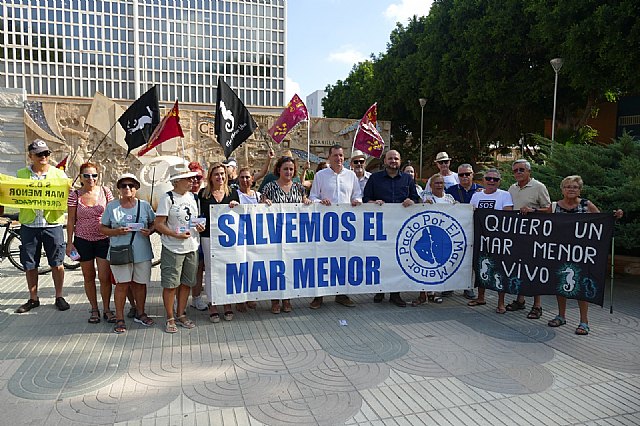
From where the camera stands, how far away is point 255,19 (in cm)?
8806

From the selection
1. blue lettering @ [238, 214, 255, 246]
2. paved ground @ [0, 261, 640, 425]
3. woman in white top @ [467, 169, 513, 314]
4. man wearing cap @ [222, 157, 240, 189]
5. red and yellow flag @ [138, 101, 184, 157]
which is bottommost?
paved ground @ [0, 261, 640, 425]

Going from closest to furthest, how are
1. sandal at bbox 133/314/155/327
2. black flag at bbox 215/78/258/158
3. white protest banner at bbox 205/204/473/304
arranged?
sandal at bbox 133/314/155/327 < white protest banner at bbox 205/204/473/304 < black flag at bbox 215/78/258/158

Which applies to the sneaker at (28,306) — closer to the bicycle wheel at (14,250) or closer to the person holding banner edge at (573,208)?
the bicycle wheel at (14,250)

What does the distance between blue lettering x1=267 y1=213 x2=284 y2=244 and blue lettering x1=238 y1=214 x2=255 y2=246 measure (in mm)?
225

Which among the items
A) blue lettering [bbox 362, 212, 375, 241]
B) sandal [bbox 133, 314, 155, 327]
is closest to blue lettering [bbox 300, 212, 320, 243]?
blue lettering [bbox 362, 212, 375, 241]

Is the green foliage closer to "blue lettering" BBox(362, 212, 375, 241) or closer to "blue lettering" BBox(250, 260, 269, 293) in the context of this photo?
"blue lettering" BBox(362, 212, 375, 241)

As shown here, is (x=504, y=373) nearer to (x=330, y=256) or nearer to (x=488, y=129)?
(x=330, y=256)

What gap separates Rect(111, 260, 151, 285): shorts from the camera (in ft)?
15.9

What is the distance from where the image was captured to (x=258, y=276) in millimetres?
5441

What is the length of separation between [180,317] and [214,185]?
1.49 m

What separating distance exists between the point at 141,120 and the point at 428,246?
4722 mm

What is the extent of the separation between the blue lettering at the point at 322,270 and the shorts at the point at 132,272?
1944mm

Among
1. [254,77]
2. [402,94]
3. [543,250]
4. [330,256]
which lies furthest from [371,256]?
[254,77]

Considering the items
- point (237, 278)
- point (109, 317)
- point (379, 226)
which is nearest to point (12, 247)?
point (109, 317)
